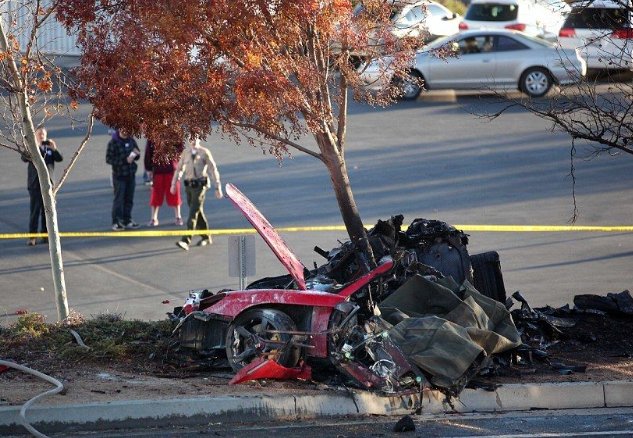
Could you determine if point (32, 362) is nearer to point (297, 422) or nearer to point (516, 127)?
point (297, 422)

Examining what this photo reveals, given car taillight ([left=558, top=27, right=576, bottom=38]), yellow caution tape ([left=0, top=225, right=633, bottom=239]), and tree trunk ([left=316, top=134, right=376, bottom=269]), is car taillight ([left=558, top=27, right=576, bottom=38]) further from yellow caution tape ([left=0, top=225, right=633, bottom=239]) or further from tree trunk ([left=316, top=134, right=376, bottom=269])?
tree trunk ([left=316, top=134, right=376, bottom=269])

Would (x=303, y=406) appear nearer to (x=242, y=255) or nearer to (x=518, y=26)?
(x=242, y=255)

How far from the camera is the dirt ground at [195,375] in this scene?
28.7 ft

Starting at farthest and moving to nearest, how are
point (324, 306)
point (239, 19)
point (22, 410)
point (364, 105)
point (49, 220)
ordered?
point (364, 105), point (49, 220), point (239, 19), point (324, 306), point (22, 410)

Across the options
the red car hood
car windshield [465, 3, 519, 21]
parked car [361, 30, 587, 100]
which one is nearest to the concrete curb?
the red car hood

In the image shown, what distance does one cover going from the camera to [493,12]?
1399 inches

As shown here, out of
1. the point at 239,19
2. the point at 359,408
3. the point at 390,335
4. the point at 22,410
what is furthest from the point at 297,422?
the point at 239,19

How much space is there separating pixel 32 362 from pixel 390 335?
3.17 meters

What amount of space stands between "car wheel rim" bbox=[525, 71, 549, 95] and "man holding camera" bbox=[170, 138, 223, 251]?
13465 millimetres

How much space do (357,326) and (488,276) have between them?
2.80m

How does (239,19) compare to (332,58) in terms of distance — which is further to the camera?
(332,58)

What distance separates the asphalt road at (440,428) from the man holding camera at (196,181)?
9214 mm

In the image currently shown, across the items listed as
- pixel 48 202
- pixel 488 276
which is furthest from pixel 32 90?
pixel 488 276

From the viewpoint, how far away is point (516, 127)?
86.7 feet
